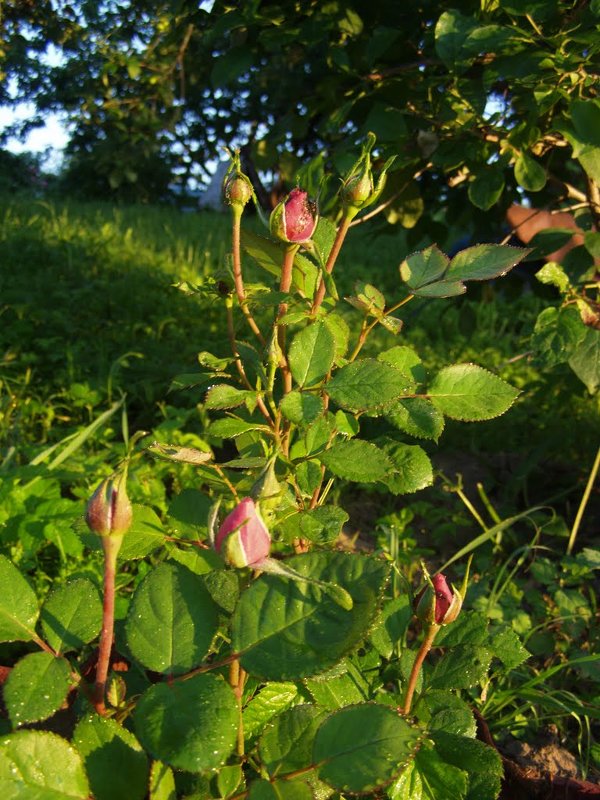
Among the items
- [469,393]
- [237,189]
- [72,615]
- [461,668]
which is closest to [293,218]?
[237,189]

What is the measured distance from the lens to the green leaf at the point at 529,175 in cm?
146

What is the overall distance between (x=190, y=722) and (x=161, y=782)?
0.10 meters

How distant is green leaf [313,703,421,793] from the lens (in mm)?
540

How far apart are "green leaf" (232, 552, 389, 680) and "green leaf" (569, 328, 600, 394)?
948mm

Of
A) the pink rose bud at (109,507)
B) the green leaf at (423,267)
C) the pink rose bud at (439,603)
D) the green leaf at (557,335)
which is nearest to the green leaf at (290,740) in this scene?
the pink rose bud at (439,603)

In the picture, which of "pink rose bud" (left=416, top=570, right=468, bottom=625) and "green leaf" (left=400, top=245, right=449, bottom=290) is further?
"green leaf" (left=400, top=245, right=449, bottom=290)

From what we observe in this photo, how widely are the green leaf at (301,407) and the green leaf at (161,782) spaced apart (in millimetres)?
311

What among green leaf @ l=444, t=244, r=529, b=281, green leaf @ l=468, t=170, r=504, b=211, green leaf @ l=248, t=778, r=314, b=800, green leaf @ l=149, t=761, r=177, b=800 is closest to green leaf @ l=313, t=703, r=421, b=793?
green leaf @ l=248, t=778, r=314, b=800

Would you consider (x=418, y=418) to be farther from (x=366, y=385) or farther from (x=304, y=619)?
(x=304, y=619)

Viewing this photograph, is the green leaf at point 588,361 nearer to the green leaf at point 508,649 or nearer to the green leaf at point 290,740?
the green leaf at point 508,649

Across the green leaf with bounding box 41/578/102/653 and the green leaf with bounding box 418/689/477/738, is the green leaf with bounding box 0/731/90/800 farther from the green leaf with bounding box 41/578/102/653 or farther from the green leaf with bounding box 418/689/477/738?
the green leaf with bounding box 418/689/477/738

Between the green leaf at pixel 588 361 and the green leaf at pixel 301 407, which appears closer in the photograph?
the green leaf at pixel 301 407

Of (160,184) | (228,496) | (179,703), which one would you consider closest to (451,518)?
(228,496)

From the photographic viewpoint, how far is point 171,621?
0.60 meters
